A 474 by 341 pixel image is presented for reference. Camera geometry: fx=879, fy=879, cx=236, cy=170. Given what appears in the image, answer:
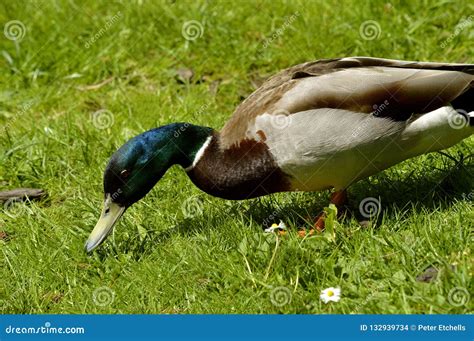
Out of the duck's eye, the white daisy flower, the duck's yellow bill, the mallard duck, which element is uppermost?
the duck's eye

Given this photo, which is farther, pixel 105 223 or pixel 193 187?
pixel 193 187

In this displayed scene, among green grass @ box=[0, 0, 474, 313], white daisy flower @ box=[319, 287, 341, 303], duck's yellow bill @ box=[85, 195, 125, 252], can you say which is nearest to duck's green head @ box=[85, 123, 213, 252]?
duck's yellow bill @ box=[85, 195, 125, 252]

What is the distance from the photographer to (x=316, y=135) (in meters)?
4.60

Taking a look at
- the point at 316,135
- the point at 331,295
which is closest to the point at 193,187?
the point at 316,135

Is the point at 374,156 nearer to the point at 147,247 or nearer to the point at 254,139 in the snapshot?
the point at 254,139

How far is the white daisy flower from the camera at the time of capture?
406cm

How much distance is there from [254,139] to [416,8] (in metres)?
3.10

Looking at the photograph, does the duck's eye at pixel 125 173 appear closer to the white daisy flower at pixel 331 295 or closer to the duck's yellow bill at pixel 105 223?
the duck's yellow bill at pixel 105 223

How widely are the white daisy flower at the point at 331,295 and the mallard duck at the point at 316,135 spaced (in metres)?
0.80

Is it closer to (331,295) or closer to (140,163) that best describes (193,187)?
(140,163)

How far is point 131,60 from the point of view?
24.4ft

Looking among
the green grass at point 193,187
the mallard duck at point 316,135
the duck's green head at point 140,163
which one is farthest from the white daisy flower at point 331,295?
the duck's green head at point 140,163

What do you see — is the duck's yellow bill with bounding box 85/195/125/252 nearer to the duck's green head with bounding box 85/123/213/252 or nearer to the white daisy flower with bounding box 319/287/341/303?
the duck's green head with bounding box 85/123/213/252

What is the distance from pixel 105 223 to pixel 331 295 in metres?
1.46
